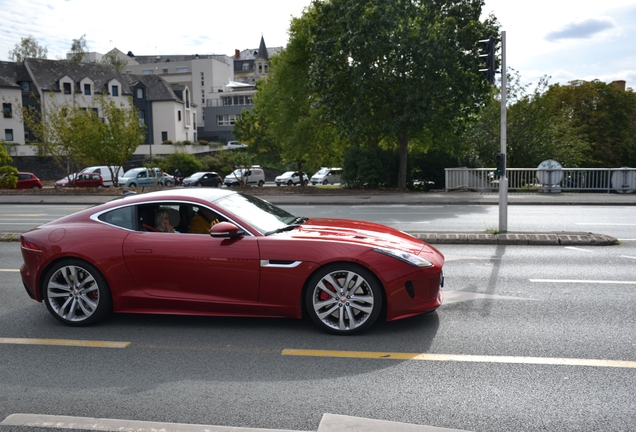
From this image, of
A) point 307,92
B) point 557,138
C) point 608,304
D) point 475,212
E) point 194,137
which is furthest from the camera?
point 194,137

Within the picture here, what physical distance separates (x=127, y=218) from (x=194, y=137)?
89666 mm

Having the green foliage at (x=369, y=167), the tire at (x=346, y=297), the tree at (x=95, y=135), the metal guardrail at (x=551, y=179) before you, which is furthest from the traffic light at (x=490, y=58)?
the tree at (x=95, y=135)

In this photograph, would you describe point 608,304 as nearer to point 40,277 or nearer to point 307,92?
point 40,277

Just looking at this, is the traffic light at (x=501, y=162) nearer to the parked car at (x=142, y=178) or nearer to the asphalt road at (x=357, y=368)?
the asphalt road at (x=357, y=368)

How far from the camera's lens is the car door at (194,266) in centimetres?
596

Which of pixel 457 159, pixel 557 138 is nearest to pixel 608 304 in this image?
pixel 457 159

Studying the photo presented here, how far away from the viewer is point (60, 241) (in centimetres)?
636

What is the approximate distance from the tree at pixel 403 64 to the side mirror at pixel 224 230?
Answer: 2209 centimetres

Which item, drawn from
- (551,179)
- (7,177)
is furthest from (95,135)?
(551,179)

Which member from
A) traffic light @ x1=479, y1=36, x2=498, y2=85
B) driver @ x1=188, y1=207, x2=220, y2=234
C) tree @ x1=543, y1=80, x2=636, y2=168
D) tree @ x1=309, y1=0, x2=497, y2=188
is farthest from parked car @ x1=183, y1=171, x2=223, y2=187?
driver @ x1=188, y1=207, x2=220, y2=234

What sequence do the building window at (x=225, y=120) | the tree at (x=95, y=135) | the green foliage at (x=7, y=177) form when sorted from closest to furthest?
the tree at (x=95, y=135) → the green foliage at (x=7, y=177) → the building window at (x=225, y=120)

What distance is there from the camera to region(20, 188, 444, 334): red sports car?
5797 millimetres

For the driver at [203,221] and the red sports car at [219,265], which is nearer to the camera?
the red sports car at [219,265]

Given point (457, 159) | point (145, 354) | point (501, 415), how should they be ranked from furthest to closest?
point (457, 159)
point (145, 354)
point (501, 415)
